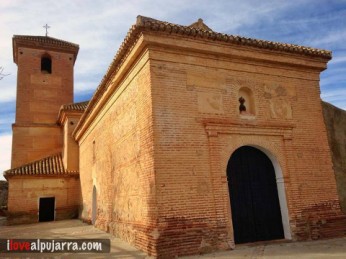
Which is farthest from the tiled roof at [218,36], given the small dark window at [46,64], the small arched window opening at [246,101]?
the small dark window at [46,64]

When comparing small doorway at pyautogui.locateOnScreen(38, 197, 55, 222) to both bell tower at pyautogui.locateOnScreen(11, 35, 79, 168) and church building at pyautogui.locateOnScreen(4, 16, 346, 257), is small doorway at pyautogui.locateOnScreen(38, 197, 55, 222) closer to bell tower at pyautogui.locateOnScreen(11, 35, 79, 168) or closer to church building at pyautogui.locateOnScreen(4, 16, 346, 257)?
bell tower at pyautogui.locateOnScreen(11, 35, 79, 168)

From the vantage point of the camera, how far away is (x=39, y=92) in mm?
20000

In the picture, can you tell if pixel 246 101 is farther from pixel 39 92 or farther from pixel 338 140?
pixel 39 92

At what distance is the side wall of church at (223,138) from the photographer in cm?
654

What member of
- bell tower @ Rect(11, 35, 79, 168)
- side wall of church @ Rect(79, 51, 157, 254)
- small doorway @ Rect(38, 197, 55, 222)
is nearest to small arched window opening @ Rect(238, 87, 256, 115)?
side wall of church @ Rect(79, 51, 157, 254)

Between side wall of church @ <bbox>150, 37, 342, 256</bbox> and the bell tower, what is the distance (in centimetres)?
1442

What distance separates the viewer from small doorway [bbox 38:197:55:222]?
641 inches

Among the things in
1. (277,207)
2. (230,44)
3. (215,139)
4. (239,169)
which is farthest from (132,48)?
(277,207)

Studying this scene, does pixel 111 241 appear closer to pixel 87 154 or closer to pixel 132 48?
pixel 132 48

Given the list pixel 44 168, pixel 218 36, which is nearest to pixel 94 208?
pixel 44 168

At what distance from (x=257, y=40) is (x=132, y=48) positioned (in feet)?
10.5

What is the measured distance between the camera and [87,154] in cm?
1473

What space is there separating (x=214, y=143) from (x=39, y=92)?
1613cm

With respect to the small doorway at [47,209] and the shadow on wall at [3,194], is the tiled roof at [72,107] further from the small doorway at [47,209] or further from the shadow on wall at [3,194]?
the shadow on wall at [3,194]
